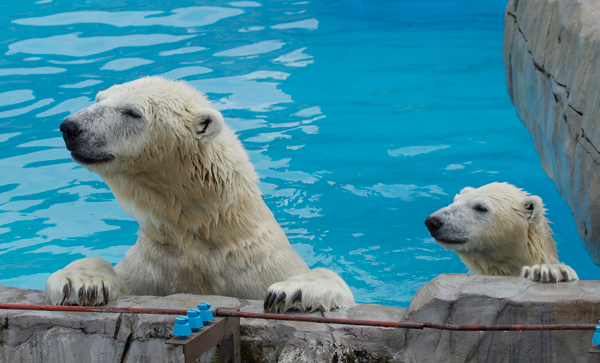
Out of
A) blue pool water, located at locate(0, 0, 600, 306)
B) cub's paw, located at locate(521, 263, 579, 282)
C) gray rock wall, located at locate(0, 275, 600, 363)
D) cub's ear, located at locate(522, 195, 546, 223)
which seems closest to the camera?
gray rock wall, located at locate(0, 275, 600, 363)

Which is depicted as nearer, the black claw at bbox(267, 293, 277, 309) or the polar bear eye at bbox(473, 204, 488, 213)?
the black claw at bbox(267, 293, 277, 309)

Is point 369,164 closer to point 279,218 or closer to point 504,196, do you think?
point 279,218

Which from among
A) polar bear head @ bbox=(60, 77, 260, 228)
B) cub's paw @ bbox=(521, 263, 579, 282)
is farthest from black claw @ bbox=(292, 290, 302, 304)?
cub's paw @ bbox=(521, 263, 579, 282)

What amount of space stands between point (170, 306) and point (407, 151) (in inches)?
183

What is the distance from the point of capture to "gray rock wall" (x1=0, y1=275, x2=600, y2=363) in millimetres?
2328

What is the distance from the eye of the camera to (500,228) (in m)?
3.33

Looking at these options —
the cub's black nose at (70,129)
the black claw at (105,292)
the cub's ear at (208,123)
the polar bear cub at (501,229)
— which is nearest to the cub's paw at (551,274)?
the polar bear cub at (501,229)

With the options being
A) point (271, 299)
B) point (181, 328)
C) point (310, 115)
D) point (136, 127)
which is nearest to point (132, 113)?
point (136, 127)

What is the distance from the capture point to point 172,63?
8.93 meters

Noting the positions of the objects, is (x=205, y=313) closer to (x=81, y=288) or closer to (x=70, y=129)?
(x=81, y=288)

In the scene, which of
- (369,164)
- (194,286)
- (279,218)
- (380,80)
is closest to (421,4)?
(380,80)

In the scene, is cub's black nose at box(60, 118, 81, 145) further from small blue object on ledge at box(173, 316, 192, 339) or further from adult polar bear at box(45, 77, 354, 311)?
small blue object on ledge at box(173, 316, 192, 339)

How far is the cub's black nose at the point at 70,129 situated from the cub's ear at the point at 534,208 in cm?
223

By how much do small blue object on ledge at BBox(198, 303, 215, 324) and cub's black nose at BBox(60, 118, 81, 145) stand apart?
0.99 metres
